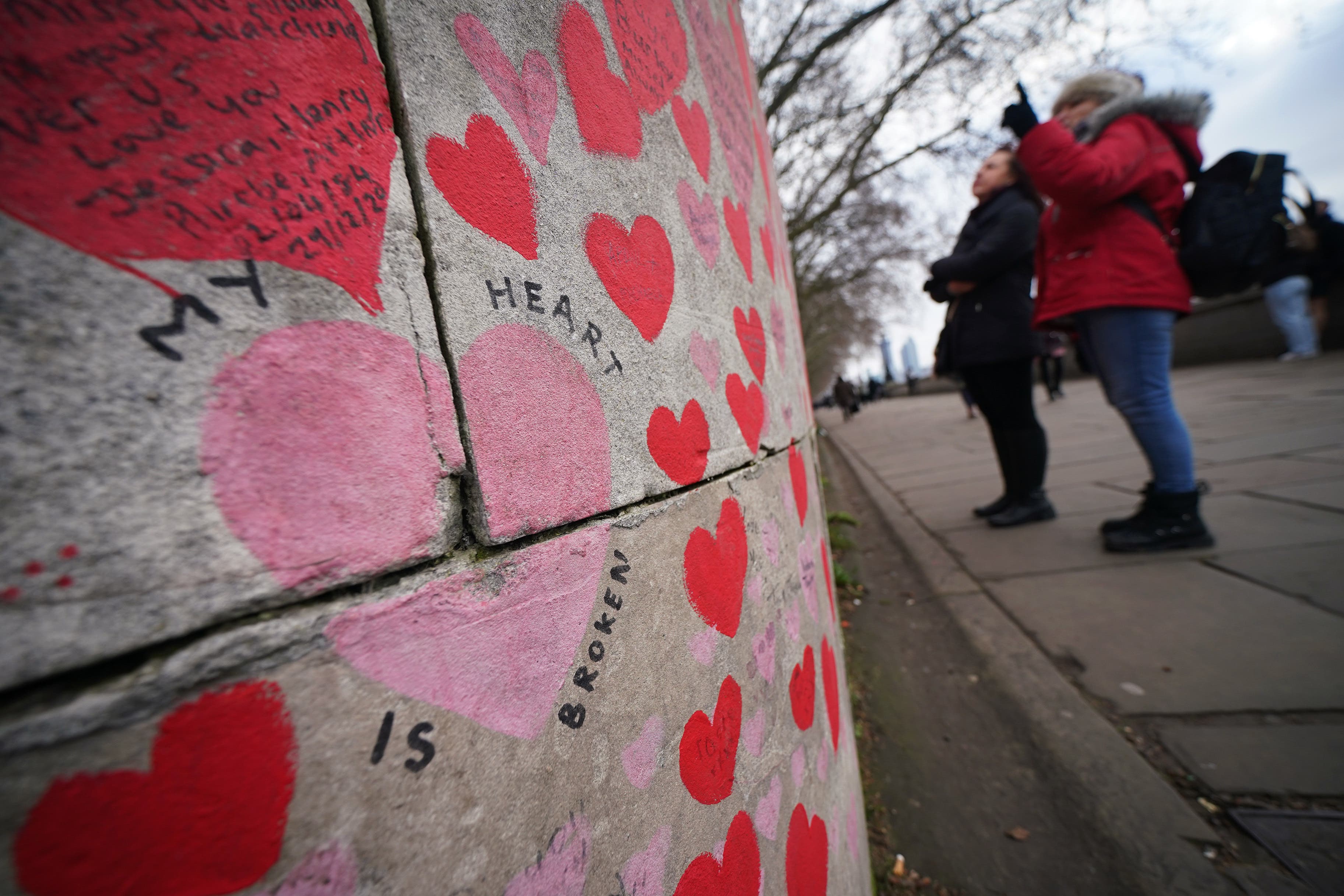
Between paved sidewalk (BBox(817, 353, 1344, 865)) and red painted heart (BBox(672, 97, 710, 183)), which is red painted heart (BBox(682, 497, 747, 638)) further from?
paved sidewalk (BBox(817, 353, 1344, 865))

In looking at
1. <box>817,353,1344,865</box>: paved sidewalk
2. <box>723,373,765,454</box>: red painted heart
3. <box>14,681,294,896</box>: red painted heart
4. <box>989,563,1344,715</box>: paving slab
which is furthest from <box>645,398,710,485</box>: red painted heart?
<box>989,563,1344,715</box>: paving slab

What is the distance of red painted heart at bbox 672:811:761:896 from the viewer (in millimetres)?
696

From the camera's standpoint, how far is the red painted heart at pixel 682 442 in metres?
0.74

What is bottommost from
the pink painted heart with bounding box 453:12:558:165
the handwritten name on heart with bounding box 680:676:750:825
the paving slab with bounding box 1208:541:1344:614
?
the paving slab with bounding box 1208:541:1344:614

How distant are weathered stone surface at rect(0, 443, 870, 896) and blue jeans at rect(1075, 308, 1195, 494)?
2241mm

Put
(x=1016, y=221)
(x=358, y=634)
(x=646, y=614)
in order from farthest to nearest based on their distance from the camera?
(x=1016, y=221) → (x=646, y=614) → (x=358, y=634)

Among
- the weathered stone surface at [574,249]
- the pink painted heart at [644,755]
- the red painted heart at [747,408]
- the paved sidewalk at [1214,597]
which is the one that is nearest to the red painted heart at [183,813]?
the weathered stone surface at [574,249]

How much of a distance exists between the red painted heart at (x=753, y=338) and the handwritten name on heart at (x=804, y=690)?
56 centimetres

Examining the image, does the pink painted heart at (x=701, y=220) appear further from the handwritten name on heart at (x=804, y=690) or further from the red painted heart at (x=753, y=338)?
the handwritten name on heart at (x=804, y=690)

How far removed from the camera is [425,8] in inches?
20.7

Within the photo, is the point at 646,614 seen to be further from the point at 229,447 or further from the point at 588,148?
the point at 588,148

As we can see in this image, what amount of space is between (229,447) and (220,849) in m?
0.27

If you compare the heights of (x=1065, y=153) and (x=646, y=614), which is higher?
(x=1065, y=153)

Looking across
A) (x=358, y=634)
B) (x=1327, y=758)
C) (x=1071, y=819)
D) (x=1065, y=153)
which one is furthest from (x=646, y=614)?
(x=1065, y=153)
